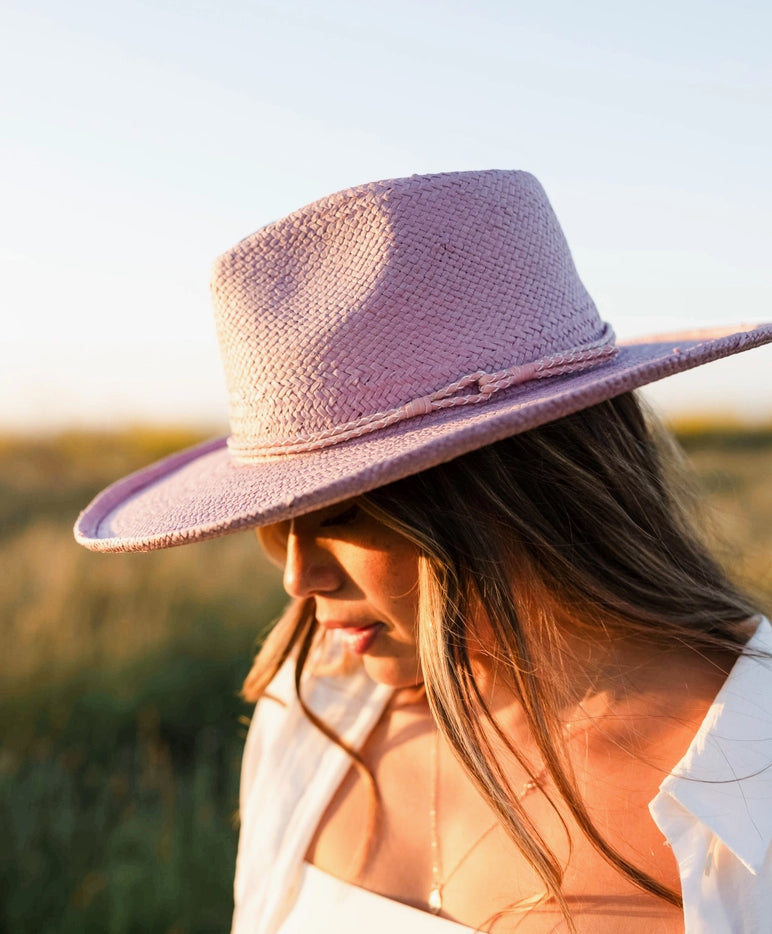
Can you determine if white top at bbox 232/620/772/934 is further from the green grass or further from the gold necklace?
the green grass

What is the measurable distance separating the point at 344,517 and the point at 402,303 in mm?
383

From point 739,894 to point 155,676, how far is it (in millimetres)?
3363

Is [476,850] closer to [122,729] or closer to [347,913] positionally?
[347,913]

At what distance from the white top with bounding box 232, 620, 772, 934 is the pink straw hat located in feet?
1.98

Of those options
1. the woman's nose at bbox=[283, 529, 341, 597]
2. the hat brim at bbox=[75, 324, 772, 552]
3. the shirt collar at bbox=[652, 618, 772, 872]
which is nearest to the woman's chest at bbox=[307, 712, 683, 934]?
the shirt collar at bbox=[652, 618, 772, 872]

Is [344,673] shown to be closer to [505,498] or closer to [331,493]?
[505,498]

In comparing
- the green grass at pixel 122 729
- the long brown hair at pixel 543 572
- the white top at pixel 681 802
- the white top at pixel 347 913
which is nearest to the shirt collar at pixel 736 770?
the white top at pixel 681 802

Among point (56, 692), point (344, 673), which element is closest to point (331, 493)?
point (344, 673)

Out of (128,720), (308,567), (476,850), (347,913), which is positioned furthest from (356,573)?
(128,720)

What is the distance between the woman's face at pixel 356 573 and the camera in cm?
152

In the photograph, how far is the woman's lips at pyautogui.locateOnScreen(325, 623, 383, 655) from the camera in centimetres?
165

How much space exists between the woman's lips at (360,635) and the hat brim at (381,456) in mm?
360

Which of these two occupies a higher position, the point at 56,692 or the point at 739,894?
the point at 739,894

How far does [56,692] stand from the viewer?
4.02m
